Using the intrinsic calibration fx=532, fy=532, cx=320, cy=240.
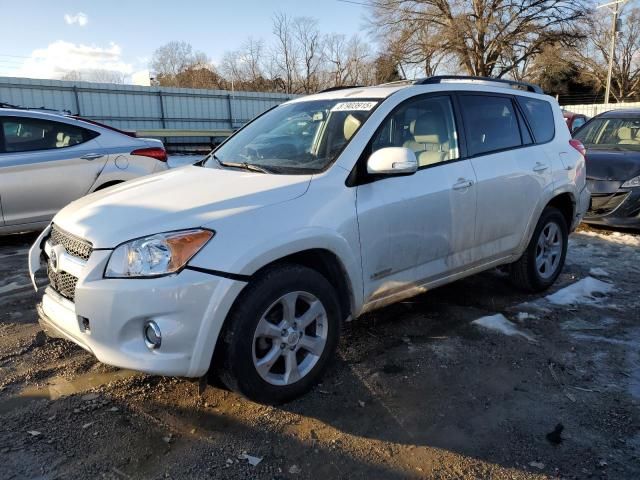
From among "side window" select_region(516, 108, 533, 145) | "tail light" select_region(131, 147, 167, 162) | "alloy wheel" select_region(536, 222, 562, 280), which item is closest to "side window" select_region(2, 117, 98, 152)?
"tail light" select_region(131, 147, 167, 162)

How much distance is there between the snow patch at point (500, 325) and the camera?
4.00m

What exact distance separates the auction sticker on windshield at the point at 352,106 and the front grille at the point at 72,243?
188 cm

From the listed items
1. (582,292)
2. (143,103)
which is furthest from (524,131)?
(143,103)

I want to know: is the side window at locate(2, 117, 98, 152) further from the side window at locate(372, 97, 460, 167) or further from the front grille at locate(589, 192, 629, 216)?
the front grille at locate(589, 192, 629, 216)

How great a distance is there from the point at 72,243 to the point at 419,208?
6.88 feet

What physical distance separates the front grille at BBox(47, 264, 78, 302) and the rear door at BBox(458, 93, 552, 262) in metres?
2.77

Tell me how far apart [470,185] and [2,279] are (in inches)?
174

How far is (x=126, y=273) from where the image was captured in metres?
2.58

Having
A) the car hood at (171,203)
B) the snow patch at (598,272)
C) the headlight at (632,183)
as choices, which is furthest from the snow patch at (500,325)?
the headlight at (632,183)

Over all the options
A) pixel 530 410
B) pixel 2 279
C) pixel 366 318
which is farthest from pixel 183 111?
pixel 530 410

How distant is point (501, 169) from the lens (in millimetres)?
4168

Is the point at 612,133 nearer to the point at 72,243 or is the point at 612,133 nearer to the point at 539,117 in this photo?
the point at 539,117

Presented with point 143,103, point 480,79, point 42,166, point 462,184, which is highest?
point 143,103

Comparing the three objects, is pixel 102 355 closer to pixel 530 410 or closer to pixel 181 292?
pixel 181 292
